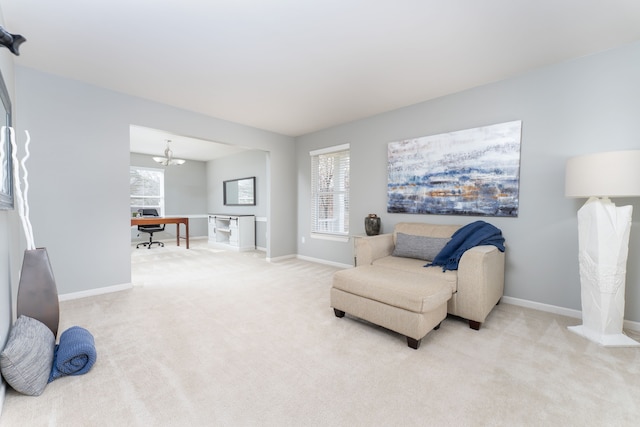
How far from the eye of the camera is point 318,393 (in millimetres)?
1512

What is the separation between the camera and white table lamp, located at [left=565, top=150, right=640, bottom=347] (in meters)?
1.97

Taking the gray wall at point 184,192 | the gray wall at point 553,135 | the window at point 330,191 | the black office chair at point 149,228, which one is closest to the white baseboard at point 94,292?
the window at point 330,191

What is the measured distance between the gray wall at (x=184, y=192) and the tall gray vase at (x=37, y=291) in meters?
5.87

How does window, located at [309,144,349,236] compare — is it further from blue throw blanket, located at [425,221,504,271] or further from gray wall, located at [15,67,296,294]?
gray wall, located at [15,67,296,294]

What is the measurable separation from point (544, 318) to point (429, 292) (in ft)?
4.72

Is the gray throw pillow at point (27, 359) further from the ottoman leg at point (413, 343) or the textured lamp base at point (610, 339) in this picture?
the textured lamp base at point (610, 339)

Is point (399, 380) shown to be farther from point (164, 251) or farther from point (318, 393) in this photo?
point (164, 251)

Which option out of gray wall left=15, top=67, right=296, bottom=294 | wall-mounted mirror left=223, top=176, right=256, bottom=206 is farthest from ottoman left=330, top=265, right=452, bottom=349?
wall-mounted mirror left=223, top=176, right=256, bottom=206

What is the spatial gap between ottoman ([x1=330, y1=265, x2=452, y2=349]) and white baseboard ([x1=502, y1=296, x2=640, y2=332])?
122cm

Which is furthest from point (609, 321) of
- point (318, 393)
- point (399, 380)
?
point (318, 393)

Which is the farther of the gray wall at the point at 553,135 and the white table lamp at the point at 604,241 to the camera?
the gray wall at the point at 553,135

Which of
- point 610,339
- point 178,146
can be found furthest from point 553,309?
point 178,146

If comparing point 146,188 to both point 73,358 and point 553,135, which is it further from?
point 553,135

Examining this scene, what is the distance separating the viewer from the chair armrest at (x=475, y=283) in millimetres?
2246
